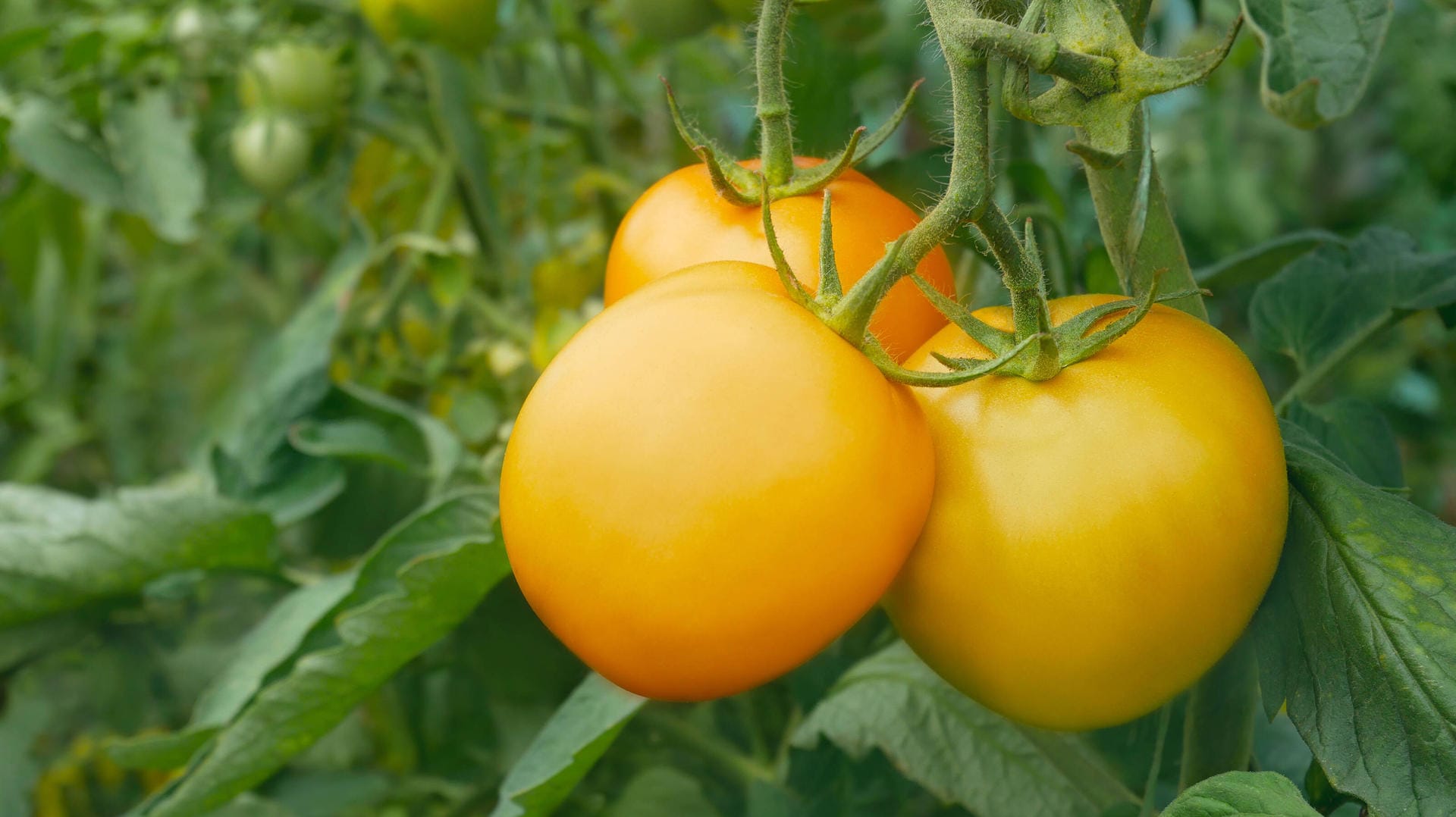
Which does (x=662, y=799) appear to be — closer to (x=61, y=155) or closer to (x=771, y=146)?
(x=771, y=146)

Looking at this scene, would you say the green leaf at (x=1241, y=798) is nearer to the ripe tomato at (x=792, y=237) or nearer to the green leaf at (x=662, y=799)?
the ripe tomato at (x=792, y=237)

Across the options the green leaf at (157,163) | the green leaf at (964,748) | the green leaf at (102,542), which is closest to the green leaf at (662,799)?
the green leaf at (964,748)

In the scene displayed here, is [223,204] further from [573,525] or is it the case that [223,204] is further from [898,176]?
[573,525]

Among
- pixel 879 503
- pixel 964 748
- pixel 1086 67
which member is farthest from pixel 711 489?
pixel 964 748

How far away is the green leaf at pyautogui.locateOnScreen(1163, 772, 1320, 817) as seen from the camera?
0.37 meters

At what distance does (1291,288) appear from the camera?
0.59 meters

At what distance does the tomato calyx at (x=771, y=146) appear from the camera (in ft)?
1.47

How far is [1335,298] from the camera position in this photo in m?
0.58

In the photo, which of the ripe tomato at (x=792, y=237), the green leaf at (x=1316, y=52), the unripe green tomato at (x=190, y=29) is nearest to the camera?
the green leaf at (x=1316, y=52)

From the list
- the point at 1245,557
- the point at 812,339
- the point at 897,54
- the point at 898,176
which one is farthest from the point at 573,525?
the point at 897,54

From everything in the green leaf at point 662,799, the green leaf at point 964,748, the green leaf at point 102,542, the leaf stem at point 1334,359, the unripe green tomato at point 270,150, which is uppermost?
the unripe green tomato at point 270,150

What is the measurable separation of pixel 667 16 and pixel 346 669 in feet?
1.47

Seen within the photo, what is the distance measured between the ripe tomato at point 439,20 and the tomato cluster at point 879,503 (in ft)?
1.67

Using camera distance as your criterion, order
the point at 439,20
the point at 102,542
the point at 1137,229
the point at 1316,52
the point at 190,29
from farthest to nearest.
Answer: the point at 190,29 < the point at 439,20 < the point at 102,542 < the point at 1137,229 < the point at 1316,52
